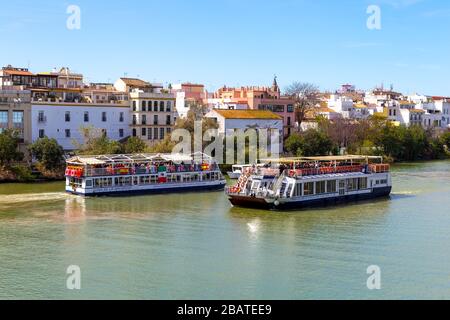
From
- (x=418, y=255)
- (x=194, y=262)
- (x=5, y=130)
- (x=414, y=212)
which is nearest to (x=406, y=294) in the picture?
(x=418, y=255)

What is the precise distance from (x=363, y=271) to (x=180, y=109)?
3926 centimetres

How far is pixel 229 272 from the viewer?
1700 cm

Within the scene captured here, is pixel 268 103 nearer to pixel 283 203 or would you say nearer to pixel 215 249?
pixel 283 203

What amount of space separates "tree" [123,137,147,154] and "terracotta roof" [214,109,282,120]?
8022mm

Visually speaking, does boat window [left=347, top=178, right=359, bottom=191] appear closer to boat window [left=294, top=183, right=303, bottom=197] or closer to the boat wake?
boat window [left=294, top=183, right=303, bottom=197]

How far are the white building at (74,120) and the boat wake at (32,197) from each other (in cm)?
1001

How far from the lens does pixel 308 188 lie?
90.4 feet

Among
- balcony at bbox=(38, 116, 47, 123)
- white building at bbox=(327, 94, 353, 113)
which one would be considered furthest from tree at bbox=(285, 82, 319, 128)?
balcony at bbox=(38, 116, 47, 123)

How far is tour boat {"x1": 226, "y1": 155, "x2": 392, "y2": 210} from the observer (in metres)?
26.5

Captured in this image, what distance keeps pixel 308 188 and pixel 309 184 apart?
0.55 feet

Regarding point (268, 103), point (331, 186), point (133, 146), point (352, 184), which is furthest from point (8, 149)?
point (268, 103)
